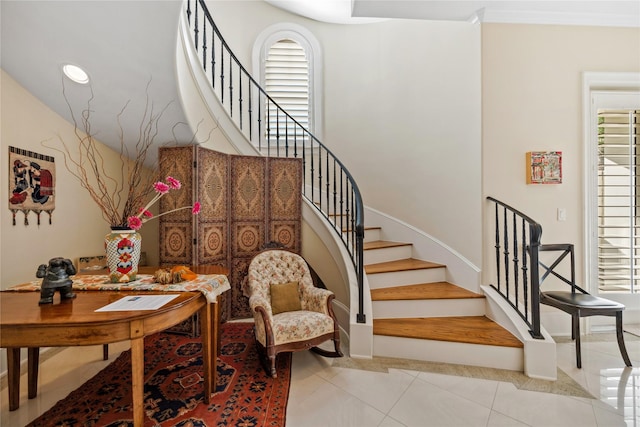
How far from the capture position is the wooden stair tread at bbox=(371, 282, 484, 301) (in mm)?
2873

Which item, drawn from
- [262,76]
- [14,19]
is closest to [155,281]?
[14,19]

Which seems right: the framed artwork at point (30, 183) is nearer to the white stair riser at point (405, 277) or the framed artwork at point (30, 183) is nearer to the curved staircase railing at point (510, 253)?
the white stair riser at point (405, 277)

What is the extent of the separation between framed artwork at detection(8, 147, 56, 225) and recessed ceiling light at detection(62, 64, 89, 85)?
728 mm

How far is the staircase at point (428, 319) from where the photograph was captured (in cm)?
244

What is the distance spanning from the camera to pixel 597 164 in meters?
3.07

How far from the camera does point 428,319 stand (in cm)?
283

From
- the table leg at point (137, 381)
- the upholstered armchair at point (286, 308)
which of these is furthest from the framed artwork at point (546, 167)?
the table leg at point (137, 381)

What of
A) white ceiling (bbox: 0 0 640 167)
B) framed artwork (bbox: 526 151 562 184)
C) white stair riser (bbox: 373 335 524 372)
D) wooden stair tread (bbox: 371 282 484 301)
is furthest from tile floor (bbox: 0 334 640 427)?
white ceiling (bbox: 0 0 640 167)

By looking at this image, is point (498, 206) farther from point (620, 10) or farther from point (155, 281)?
point (155, 281)

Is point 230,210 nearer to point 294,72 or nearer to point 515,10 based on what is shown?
point 294,72

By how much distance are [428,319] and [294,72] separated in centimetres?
410

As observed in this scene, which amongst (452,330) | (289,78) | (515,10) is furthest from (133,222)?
(515,10)

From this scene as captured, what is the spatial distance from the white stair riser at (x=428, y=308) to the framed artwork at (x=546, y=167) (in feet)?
4.50

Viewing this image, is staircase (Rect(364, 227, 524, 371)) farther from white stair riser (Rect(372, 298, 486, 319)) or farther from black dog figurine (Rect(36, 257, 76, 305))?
black dog figurine (Rect(36, 257, 76, 305))
